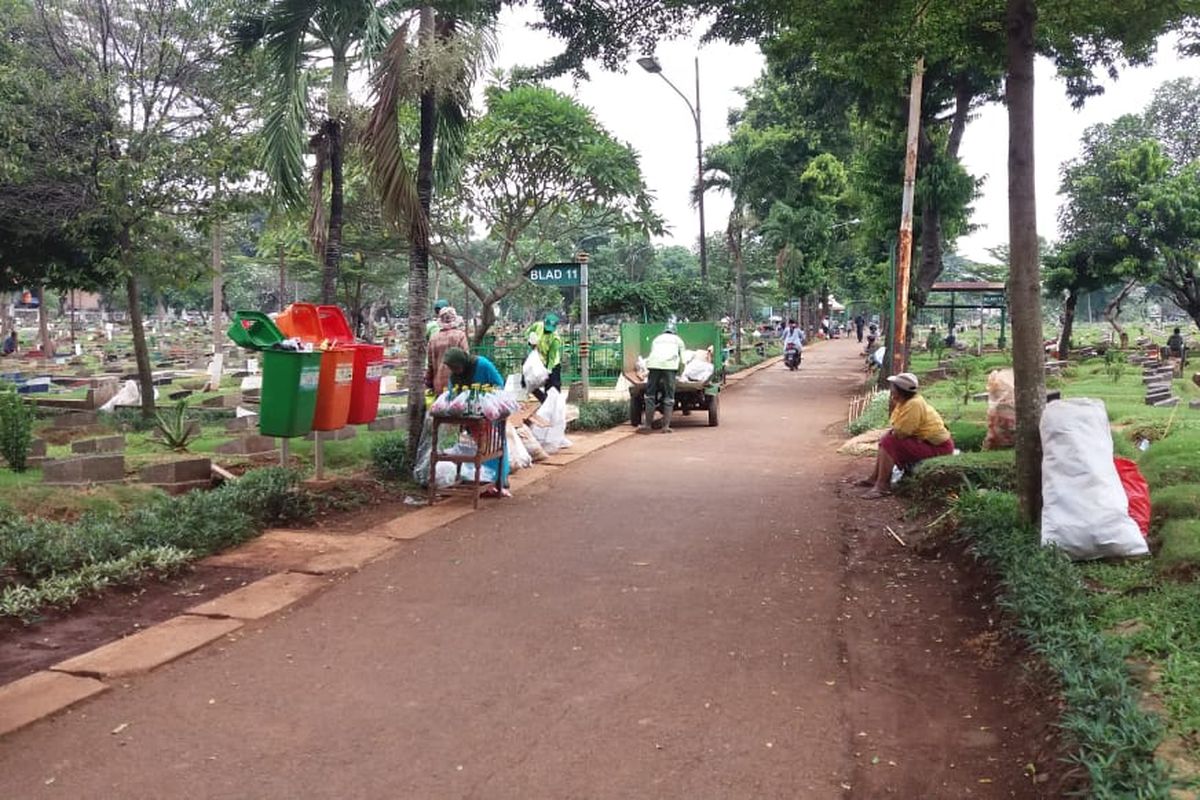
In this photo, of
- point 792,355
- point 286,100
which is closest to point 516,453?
point 286,100

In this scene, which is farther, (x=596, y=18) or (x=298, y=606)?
(x=596, y=18)

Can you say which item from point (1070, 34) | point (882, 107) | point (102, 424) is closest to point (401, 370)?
point (102, 424)

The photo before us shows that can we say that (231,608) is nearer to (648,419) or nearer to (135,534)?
(135,534)

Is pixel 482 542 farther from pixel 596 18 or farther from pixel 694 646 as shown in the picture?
pixel 596 18

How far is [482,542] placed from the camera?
21.3 ft

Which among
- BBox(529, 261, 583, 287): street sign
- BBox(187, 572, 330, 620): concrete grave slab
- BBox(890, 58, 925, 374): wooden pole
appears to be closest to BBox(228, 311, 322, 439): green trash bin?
BBox(187, 572, 330, 620): concrete grave slab

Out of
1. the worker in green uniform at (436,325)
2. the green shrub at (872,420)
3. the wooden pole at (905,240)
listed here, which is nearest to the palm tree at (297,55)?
the worker in green uniform at (436,325)

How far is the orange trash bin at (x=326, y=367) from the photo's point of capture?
7621 mm

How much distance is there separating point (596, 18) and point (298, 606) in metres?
5.53

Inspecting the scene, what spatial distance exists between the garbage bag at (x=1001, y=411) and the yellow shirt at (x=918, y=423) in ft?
2.02

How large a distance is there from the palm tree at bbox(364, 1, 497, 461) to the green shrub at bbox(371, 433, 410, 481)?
0.12m

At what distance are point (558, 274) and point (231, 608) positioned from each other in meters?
8.89

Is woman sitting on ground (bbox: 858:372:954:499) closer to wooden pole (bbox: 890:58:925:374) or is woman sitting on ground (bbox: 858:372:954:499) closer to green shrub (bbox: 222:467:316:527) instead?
green shrub (bbox: 222:467:316:527)

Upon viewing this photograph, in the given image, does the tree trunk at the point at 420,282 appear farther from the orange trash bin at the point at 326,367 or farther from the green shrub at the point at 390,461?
the orange trash bin at the point at 326,367
